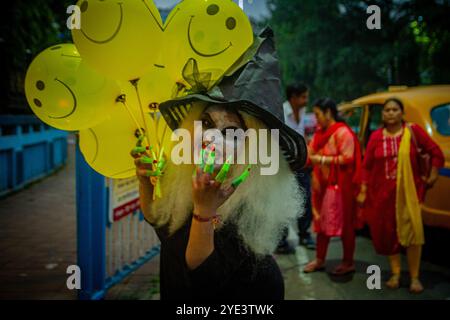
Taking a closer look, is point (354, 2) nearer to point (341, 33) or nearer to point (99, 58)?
point (341, 33)

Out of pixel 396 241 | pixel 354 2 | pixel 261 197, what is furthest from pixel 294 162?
pixel 354 2

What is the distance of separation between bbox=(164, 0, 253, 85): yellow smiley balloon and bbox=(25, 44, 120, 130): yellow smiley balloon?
1.01 ft

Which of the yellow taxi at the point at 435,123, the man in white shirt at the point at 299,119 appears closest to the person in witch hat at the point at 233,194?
the yellow taxi at the point at 435,123

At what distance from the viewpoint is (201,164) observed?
1.24m

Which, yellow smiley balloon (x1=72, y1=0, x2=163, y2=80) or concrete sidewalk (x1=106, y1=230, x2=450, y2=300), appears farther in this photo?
concrete sidewalk (x1=106, y1=230, x2=450, y2=300)

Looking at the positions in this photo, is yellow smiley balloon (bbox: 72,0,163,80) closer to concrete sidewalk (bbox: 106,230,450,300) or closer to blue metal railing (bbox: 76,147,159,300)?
blue metal railing (bbox: 76,147,159,300)

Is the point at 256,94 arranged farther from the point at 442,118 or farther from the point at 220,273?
the point at 442,118

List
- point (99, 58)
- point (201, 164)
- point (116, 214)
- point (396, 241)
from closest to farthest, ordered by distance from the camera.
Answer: point (201, 164), point (99, 58), point (116, 214), point (396, 241)

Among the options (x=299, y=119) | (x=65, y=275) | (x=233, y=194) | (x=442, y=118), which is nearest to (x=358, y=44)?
(x=299, y=119)

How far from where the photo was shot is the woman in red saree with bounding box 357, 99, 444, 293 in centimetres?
365

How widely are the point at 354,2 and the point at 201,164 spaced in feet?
49.2

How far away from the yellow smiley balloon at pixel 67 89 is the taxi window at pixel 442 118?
12.9ft

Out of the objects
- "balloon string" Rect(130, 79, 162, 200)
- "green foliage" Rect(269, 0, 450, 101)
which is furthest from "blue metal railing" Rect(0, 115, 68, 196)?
"green foliage" Rect(269, 0, 450, 101)
